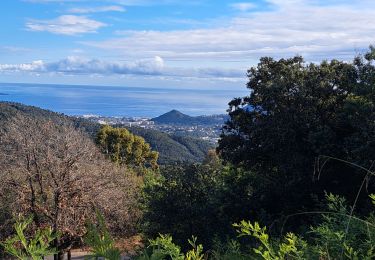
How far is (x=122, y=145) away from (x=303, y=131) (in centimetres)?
3079

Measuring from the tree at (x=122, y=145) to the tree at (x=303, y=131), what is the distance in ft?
86.3

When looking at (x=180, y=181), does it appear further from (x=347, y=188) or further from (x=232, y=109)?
(x=347, y=188)

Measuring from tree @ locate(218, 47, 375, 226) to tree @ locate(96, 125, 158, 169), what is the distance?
26294 millimetres

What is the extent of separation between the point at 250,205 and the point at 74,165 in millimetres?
6925

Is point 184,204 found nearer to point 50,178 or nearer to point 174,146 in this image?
point 50,178

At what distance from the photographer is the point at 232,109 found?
19938 millimetres

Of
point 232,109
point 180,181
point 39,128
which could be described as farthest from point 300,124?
point 39,128

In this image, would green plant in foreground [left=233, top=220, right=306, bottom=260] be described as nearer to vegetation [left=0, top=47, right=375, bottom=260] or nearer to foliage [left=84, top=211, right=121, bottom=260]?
foliage [left=84, top=211, right=121, bottom=260]

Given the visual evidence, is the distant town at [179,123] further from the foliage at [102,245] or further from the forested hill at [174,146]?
the foliage at [102,245]

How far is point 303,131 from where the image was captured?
53.6 feet

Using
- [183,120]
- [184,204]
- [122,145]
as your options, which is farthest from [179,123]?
[184,204]

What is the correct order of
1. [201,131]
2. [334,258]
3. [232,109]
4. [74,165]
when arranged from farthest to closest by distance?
[201,131], [232,109], [74,165], [334,258]

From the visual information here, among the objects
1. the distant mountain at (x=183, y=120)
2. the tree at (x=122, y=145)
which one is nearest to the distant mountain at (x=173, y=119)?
the distant mountain at (x=183, y=120)

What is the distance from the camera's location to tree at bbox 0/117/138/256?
1756cm
